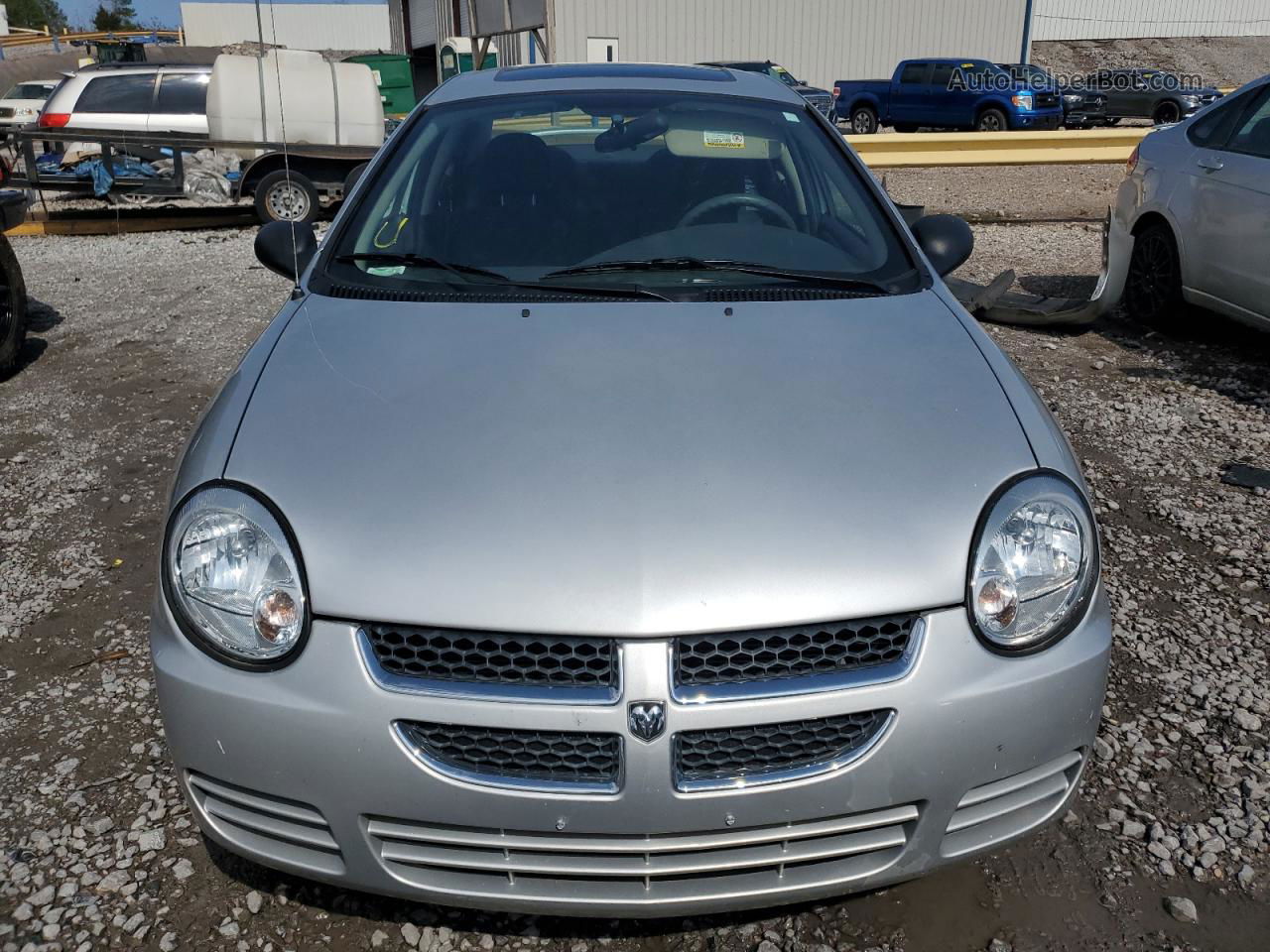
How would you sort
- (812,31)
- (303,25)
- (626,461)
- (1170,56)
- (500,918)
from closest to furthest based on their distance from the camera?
(626,461) → (500,918) → (812,31) → (1170,56) → (303,25)

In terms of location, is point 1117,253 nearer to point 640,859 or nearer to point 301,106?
point 640,859

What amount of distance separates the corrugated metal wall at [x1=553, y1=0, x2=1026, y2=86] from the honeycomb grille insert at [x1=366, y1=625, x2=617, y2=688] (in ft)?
94.1

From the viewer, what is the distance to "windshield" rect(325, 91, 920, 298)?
2.80 metres

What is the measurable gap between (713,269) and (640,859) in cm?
157

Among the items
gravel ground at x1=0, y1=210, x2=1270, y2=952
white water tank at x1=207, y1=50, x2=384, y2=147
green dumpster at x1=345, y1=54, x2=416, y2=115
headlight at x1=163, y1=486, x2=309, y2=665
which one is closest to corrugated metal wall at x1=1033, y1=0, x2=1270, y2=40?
green dumpster at x1=345, y1=54, x2=416, y2=115

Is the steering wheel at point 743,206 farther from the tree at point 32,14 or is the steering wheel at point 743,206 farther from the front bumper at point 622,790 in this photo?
the tree at point 32,14

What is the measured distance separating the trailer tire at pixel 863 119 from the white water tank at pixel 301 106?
47.7 ft

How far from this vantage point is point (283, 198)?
1115cm

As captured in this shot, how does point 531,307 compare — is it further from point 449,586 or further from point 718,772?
point 718,772

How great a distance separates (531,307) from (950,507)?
1.16 m

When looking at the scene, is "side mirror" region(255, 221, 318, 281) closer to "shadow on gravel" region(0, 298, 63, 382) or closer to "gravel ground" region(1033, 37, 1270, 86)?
"shadow on gravel" region(0, 298, 63, 382)

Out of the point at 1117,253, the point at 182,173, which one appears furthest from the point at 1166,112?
the point at 182,173

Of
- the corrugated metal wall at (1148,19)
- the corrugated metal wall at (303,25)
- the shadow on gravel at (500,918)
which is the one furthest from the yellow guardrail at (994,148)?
the corrugated metal wall at (303,25)

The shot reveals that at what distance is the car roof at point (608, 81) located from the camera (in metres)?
3.45
